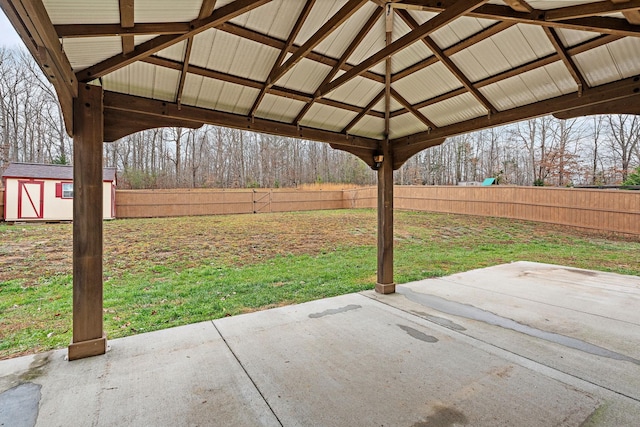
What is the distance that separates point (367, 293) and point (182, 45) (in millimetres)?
3830

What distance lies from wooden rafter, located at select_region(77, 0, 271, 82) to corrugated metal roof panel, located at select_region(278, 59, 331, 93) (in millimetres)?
1123

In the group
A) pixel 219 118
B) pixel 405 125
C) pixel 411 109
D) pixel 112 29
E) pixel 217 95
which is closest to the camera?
pixel 112 29

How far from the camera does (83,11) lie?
1.89m

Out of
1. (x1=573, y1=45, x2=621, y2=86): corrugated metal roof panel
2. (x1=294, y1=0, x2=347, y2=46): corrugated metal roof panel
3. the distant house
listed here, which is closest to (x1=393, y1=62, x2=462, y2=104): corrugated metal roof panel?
Result: (x1=573, y1=45, x2=621, y2=86): corrugated metal roof panel

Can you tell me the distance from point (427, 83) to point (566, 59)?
128 centimetres

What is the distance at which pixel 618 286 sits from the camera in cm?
503

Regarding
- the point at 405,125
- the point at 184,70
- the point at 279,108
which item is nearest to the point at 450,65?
the point at 405,125

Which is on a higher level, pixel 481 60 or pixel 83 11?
pixel 481 60

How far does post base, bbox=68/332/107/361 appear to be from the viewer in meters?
2.74

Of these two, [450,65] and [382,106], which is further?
[382,106]

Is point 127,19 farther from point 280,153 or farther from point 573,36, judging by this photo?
point 280,153

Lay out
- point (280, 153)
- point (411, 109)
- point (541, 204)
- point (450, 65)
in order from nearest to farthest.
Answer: point (450, 65)
point (411, 109)
point (541, 204)
point (280, 153)

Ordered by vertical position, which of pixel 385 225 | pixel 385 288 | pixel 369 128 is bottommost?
pixel 385 288

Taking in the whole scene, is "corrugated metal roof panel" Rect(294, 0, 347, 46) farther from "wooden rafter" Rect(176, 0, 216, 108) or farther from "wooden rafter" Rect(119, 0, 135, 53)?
"wooden rafter" Rect(119, 0, 135, 53)
